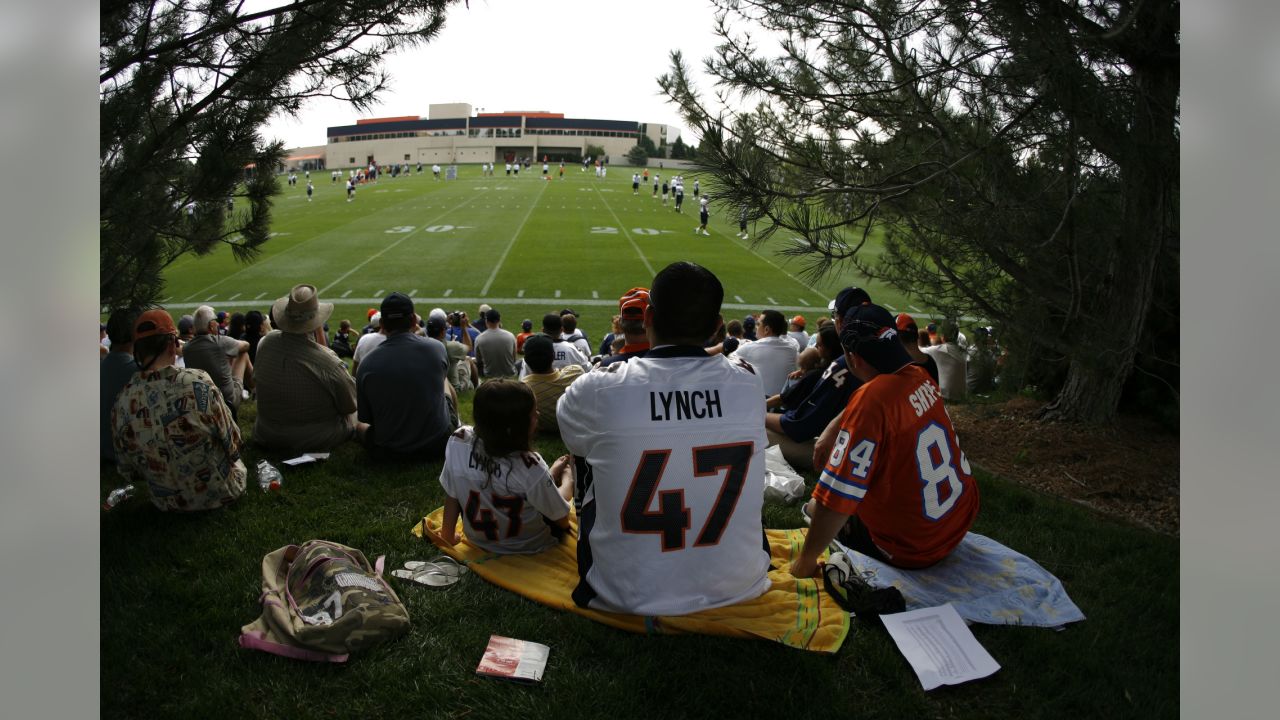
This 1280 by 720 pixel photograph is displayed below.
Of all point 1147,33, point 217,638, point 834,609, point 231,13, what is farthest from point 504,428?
point 1147,33

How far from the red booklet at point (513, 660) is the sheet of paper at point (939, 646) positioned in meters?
1.56

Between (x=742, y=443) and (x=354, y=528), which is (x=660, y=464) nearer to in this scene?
(x=742, y=443)

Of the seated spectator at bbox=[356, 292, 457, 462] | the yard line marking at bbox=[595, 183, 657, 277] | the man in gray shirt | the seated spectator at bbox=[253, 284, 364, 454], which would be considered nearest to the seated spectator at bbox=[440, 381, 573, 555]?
the seated spectator at bbox=[356, 292, 457, 462]

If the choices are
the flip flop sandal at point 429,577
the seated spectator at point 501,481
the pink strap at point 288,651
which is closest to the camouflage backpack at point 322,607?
the pink strap at point 288,651

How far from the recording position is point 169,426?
438cm

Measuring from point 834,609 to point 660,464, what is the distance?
120 centimetres

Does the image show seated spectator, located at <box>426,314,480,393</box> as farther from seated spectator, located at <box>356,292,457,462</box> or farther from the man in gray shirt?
seated spectator, located at <box>356,292,457,462</box>

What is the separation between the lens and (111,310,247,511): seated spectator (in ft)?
14.3

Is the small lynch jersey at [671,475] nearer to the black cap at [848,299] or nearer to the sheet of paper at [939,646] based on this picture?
the sheet of paper at [939,646]

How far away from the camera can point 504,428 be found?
12.7ft

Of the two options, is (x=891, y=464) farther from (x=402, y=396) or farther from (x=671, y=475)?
(x=402, y=396)

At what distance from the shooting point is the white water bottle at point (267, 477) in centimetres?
511

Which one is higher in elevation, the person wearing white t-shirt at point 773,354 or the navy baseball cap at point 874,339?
the navy baseball cap at point 874,339

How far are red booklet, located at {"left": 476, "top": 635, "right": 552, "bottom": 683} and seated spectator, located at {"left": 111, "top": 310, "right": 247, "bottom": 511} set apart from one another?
2367 millimetres
